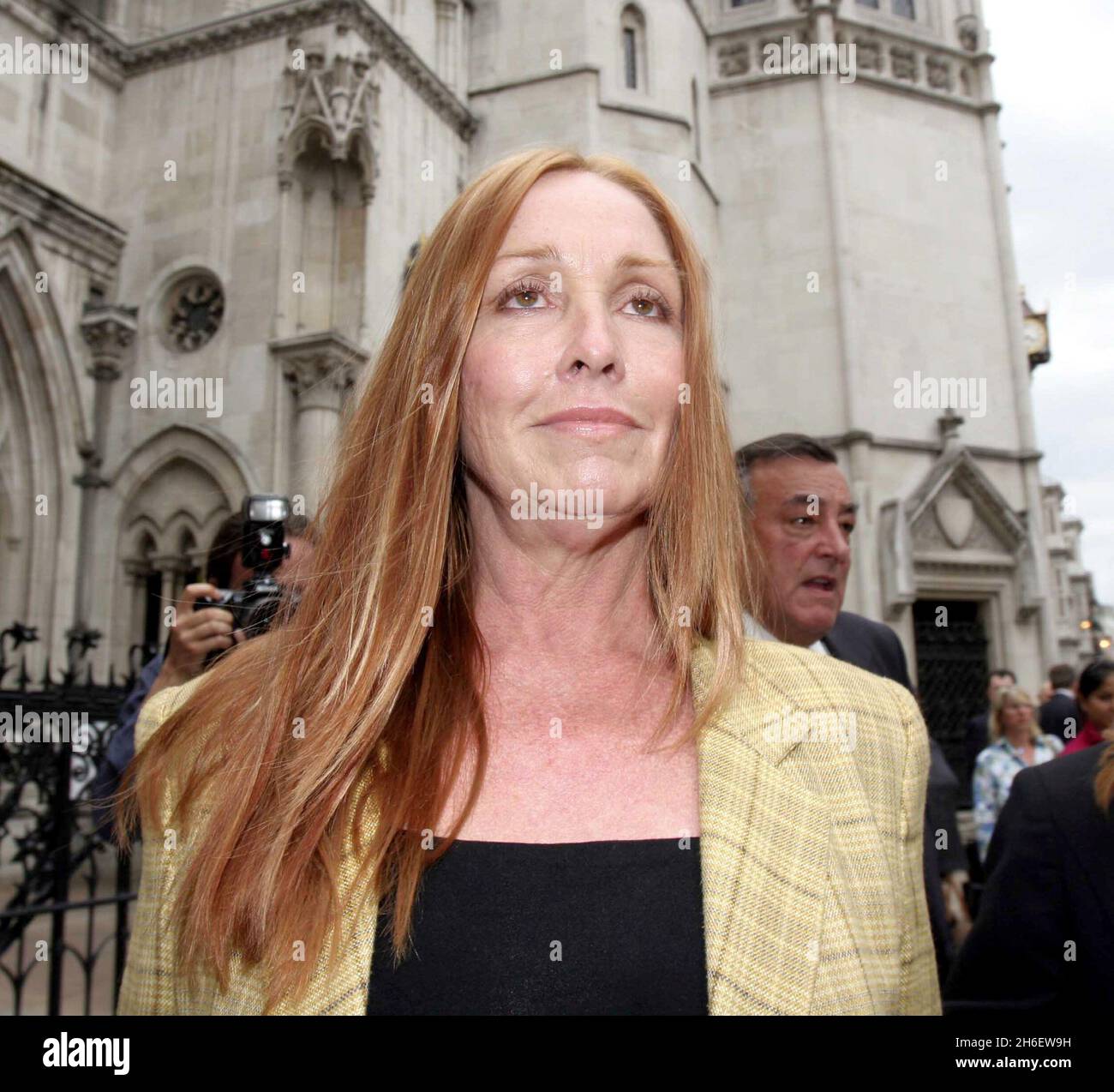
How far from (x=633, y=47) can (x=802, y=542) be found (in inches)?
581

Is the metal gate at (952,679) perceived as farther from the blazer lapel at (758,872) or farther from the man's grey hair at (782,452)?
the blazer lapel at (758,872)

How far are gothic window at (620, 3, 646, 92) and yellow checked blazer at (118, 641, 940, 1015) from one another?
51.5 ft

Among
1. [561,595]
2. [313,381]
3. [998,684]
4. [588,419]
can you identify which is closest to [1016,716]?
[998,684]

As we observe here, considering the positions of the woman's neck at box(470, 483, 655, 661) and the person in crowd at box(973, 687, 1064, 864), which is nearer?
the woman's neck at box(470, 483, 655, 661)

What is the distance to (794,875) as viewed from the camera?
1.30 metres

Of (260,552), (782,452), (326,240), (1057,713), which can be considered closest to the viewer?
(260,552)

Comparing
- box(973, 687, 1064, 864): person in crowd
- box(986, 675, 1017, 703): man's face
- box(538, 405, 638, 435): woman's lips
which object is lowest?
box(973, 687, 1064, 864): person in crowd

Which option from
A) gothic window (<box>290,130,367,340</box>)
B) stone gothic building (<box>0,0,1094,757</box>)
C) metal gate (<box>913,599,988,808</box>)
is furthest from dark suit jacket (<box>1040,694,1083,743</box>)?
gothic window (<box>290,130,367,340</box>)

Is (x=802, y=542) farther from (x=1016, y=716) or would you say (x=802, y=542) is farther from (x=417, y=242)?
(x=417, y=242)

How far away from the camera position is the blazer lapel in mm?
1228

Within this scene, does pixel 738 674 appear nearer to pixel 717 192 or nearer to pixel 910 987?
pixel 910 987

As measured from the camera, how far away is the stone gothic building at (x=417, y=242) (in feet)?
36.2

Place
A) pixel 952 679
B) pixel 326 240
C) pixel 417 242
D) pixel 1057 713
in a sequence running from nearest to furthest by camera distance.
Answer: pixel 1057 713 < pixel 417 242 < pixel 326 240 < pixel 952 679

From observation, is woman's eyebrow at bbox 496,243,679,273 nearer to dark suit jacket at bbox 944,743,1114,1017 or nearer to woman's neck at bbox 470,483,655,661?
woman's neck at bbox 470,483,655,661
